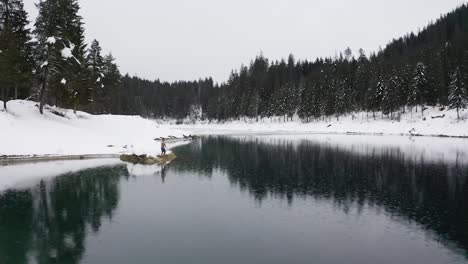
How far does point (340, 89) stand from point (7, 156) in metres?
104

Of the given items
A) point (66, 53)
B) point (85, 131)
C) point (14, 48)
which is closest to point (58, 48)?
point (66, 53)

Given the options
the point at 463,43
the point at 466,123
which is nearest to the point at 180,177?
the point at 466,123

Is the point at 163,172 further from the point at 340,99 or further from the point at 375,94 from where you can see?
the point at 340,99

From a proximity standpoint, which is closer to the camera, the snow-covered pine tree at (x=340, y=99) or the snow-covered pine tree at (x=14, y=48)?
the snow-covered pine tree at (x=14, y=48)

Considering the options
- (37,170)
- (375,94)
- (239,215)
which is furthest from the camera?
(375,94)

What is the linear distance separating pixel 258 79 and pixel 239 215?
150m

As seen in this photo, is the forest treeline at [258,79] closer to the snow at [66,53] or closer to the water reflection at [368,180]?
the snow at [66,53]

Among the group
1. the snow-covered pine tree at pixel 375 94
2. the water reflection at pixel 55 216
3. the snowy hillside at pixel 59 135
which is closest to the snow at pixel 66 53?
the snowy hillside at pixel 59 135

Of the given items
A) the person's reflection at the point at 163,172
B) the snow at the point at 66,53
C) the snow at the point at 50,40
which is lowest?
the person's reflection at the point at 163,172

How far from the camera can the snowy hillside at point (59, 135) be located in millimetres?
44781

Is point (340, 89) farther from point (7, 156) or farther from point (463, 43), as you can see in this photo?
point (7, 156)

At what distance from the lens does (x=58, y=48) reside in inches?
2117

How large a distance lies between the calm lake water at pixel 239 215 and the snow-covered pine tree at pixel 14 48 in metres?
18.3

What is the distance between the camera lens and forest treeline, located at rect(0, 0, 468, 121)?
54.2m
